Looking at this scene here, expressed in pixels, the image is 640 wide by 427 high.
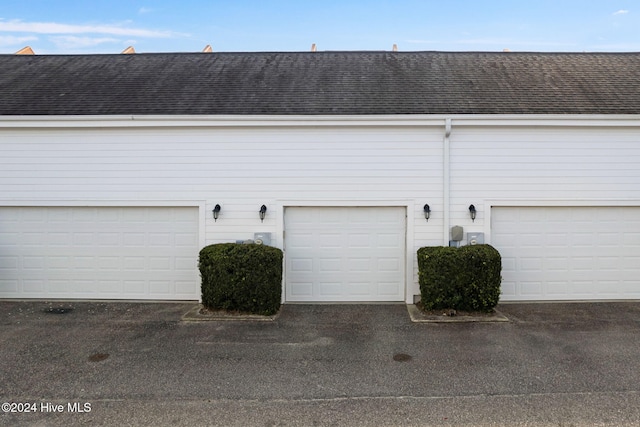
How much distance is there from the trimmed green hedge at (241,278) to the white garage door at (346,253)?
35.3 inches

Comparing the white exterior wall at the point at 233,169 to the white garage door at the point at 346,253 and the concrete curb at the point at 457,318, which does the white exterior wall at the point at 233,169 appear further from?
the concrete curb at the point at 457,318

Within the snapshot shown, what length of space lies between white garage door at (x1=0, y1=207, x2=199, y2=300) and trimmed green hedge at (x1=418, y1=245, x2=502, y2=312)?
14.7 ft

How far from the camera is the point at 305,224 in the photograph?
7.56 meters

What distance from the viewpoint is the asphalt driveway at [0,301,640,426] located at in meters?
3.60

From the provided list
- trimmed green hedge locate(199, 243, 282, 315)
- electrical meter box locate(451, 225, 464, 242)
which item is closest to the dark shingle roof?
electrical meter box locate(451, 225, 464, 242)

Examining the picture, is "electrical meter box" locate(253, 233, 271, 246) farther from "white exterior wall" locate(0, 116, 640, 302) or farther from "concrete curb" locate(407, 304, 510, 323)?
"concrete curb" locate(407, 304, 510, 323)

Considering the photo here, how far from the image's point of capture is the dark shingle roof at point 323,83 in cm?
777

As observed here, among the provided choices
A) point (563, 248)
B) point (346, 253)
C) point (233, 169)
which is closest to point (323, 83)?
point (233, 169)

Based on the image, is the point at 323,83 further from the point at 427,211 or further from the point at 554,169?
the point at 554,169

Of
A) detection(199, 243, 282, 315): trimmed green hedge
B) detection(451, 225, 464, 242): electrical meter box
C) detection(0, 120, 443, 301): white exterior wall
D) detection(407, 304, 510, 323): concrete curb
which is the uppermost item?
detection(0, 120, 443, 301): white exterior wall

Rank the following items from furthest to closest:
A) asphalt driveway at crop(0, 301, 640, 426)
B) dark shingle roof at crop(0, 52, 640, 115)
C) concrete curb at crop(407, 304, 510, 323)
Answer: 1. dark shingle roof at crop(0, 52, 640, 115)
2. concrete curb at crop(407, 304, 510, 323)
3. asphalt driveway at crop(0, 301, 640, 426)

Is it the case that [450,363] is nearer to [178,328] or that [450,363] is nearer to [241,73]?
[178,328]

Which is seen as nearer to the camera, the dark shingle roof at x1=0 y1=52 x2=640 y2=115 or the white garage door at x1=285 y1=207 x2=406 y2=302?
the white garage door at x1=285 y1=207 x2=406 y2=302

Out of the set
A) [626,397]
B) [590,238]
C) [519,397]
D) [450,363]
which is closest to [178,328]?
[450,363]
